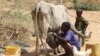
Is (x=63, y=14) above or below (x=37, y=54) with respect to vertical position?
above

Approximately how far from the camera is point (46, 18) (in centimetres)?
816

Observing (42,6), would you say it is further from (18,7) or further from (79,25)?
(18,7)

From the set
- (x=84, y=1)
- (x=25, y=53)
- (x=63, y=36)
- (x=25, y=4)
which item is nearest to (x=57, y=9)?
(x=25, y=53)

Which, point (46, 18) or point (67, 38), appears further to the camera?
point (46, 18)

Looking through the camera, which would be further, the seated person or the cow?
the cow

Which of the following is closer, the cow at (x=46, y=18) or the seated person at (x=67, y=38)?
the seated person at (x=67, y=38)

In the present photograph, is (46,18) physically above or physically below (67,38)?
above

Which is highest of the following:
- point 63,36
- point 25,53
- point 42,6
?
point 42,6

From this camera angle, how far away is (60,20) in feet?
27.2

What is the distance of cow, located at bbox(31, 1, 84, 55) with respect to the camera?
8.12 meters

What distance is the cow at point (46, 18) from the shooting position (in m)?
8.12

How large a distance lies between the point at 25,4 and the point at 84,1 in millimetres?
2753

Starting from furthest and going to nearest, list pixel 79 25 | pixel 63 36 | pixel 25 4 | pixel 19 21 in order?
1. pixel 25 4
2. pixel 19 21
3. pixel 79 25
4. pixel 63 36

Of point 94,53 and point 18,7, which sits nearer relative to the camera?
point 94,53
